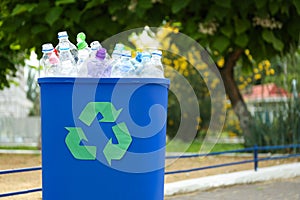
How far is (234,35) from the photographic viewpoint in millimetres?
7500

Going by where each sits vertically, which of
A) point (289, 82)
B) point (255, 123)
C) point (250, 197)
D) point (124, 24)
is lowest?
point (250, 197)

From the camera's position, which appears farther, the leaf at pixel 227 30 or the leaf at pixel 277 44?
the leaf at pixel 277 44

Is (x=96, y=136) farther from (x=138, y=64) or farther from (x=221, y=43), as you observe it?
(x=221, y=43)

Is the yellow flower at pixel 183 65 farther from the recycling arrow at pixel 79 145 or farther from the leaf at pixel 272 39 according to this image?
the recycling arrow at pixel 79 145

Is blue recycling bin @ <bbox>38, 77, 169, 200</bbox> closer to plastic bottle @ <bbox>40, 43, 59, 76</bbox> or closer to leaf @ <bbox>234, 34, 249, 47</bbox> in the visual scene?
plastic bottle @ <bbox>40, 43, 59, 76</bbox>

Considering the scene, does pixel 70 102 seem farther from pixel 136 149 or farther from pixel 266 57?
pixel 266 57

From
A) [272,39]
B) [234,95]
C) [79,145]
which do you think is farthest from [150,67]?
[234,95]

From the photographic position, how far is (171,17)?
8195mm

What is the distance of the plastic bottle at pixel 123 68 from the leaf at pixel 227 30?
156 inches

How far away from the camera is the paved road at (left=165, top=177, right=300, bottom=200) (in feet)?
20.4

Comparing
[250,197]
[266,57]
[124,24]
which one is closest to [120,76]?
[250,197]

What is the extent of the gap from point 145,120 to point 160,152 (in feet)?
1.00

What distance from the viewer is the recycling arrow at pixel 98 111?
3.39 m

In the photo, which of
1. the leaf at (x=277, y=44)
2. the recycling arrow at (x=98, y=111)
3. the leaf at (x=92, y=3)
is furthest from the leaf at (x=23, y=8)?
the recycling arrow at (x=98, y=111)
